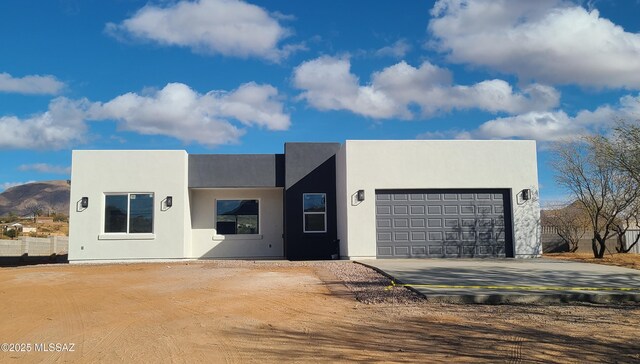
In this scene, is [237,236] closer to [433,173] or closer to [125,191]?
[125,191]

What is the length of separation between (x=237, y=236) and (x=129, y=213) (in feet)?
13.8

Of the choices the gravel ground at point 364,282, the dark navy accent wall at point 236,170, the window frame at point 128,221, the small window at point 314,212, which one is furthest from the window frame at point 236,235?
the gravel ground at point 364,282

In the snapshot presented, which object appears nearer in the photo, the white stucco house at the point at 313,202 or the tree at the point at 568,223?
the white stucco house at the point at 313,202

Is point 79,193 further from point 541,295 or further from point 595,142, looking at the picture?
point 595,142

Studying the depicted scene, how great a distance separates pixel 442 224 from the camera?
17875 millimetres

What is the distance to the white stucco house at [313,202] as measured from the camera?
17812 millimetres

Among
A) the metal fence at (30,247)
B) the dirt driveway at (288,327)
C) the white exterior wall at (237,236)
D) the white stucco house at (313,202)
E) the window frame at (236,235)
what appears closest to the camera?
the dirt driveway at (288,327)

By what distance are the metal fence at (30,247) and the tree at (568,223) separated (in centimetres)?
2572

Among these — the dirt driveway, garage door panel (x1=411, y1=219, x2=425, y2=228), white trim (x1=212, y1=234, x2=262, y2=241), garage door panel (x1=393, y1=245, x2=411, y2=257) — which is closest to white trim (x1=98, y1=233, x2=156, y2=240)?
white trim (x1=212, y1=234, x2=262, y2=241)

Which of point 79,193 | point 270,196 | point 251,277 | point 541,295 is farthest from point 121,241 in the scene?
point 541,295

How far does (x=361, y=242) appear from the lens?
57.5 feet

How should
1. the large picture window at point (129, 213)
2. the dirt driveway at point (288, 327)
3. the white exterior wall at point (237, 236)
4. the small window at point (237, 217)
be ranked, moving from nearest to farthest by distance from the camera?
the dirt driveway at point (288, 327), the large picture window at point (129, 213), the white exterior wall at point (237, 236), the small window at point (237, 217)

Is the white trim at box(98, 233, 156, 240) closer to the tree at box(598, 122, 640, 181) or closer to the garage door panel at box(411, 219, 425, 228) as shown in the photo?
the garage door panel at box(411, 219, 425, 228)

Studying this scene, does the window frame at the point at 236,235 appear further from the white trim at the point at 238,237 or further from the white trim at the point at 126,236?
A: the white trim at the point at 126,236
